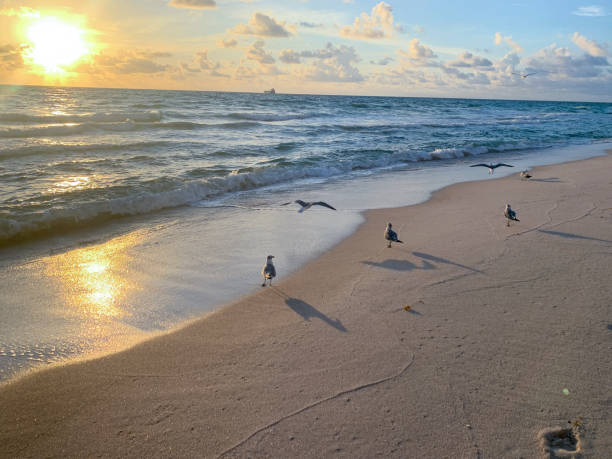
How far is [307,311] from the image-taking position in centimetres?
530

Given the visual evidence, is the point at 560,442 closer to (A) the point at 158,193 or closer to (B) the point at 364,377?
(B) the point at 364,377

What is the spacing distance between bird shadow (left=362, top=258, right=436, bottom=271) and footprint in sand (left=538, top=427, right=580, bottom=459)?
3.44m

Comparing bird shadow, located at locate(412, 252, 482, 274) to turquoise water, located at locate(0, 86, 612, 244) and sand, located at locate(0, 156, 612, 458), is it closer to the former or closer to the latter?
sand, located at locate(0, 156, 612, 458)

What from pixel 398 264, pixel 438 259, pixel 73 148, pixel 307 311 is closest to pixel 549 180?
pixel 438 259

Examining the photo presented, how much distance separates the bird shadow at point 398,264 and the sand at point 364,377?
0.06m

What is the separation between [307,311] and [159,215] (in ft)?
20.7

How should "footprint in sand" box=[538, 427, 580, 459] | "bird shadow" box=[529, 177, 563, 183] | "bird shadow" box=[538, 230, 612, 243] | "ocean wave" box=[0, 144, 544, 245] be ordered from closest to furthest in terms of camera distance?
"footprint in sand" box=[538, 427, 580, 459]
"bird shadow" box=[538, 230, 612, 243]
"ocean wave" box=[0, 144, 544, 245]
"bird shadow" box=[529, 177, 563, 183]

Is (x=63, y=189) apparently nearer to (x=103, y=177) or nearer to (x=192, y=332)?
(x=103, y=177)

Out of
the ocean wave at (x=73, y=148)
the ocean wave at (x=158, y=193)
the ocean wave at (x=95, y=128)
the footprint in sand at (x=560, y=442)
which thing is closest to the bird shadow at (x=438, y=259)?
the footprint in sand at (x=560, y=442)

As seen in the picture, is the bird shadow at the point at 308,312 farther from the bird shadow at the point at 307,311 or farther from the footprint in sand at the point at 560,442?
the footprint in sand at the point at 560,442

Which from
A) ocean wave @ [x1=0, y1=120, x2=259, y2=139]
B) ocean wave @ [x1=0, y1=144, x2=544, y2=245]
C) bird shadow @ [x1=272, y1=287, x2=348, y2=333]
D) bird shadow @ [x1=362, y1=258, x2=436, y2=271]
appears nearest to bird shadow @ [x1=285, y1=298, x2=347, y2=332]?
bird shadow @ [x1=272, y1=287, x2=348, y2=333]

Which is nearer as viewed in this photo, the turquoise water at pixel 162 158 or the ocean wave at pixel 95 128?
the turquoise water at pixel 162 158

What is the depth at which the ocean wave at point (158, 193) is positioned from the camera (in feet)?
28.8

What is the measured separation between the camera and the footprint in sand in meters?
3.02
